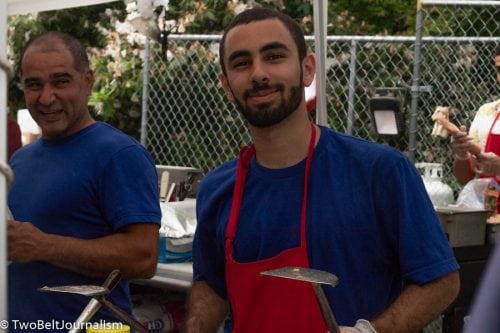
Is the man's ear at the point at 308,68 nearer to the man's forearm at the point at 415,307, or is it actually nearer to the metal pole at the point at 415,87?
the man's forearm at the point at 415,307

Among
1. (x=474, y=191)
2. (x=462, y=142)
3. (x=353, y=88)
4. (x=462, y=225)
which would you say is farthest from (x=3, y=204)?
(x=353, y=88)

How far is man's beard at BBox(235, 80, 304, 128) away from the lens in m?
1.99

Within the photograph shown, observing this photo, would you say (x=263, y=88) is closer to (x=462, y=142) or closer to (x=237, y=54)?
(x=237, y=54)

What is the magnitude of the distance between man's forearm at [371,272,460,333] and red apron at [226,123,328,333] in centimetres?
14

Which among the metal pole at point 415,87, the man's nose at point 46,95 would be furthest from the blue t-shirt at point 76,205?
the metal pole at point 415,87

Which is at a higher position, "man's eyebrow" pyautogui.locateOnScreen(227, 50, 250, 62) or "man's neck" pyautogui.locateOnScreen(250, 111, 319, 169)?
"man's eyebrow" pyautogui.locateOnScreen(227, 50, 250, 62)

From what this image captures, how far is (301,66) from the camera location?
2.08 meters

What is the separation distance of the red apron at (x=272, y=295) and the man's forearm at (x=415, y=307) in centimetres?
14

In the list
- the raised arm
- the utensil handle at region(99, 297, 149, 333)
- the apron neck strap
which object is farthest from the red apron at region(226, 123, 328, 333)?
the raised arm

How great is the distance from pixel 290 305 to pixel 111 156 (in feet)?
2.81

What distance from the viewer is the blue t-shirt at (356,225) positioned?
1.90 meters

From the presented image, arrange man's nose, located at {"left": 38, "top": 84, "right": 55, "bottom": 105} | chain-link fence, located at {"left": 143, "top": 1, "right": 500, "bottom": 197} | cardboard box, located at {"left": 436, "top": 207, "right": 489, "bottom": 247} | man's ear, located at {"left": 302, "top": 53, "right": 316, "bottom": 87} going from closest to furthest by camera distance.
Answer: man's ear, located at {"left": 302, "top": 53, "right": 316, "bottom": 87} < man's nose, located at {"left": 38, "top": 84, "right": 55, "bottom": 105} < cardboard box, located at {"left": 436, "top": 207, "right": 489, "bottom": 247} < chain-link fence, located at {"left": 143, "top": 1, "right": 500, "bottom": 197}

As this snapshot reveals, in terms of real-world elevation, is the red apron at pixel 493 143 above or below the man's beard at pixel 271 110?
below

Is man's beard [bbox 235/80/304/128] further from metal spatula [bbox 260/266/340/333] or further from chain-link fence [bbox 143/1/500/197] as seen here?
chain-link fence [bbox 143/1/500/197]
